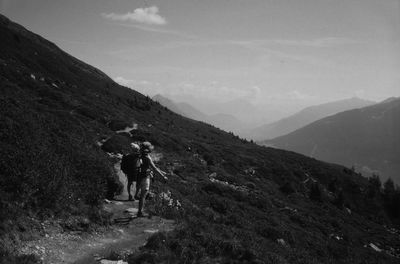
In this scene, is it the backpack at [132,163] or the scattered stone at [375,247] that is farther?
the scattered stone at [375,247]

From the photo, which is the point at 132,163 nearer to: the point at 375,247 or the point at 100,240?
the point at 100,240

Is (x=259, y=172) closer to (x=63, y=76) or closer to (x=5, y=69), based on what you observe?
(x=5, y=69)

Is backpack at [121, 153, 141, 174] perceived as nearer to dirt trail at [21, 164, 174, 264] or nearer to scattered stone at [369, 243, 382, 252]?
dirt trail at [21, 164, 174, 264]

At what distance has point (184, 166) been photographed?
32156 millimetres

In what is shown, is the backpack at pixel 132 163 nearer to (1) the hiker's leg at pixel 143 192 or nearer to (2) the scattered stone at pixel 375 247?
(1) the hiker's leg at pixel 143 192

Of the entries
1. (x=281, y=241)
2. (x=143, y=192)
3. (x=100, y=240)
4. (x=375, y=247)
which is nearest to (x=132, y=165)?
(x=143, y=192)

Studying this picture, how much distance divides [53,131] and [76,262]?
8.89 metres

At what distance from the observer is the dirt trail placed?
8352 mm

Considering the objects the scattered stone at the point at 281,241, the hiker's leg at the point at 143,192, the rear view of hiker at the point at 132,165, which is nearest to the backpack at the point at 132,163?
the rear view of hiker at the point at 132,165

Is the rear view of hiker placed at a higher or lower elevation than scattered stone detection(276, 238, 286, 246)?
higher

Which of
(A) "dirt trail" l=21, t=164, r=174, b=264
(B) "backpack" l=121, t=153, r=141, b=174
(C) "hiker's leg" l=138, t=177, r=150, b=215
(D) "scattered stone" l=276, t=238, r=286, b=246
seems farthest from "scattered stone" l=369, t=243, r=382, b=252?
(B) "backpack" l=121, t=153, r=141, b=174

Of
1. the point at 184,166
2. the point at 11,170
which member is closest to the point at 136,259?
the point at 11,170

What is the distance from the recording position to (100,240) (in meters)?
9.99

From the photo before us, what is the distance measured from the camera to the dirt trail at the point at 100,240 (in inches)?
329
